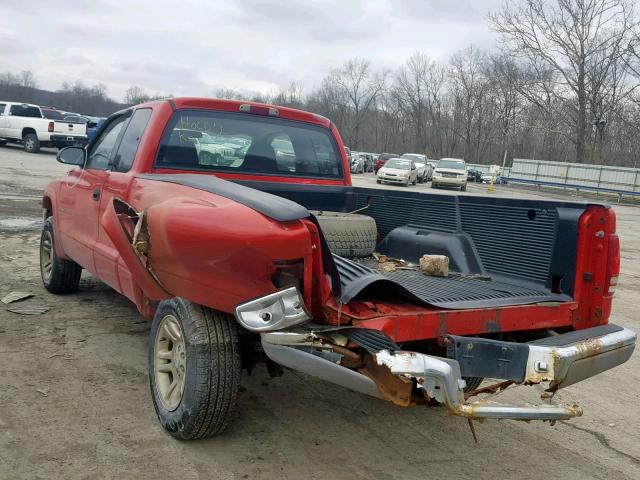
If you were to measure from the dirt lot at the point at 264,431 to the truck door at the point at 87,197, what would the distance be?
0.70 m

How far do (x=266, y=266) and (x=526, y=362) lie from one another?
124cm

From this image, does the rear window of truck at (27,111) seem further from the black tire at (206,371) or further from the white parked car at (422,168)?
the black tire at (206,371)

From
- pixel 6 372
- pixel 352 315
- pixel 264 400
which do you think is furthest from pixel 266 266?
pixel 6 372

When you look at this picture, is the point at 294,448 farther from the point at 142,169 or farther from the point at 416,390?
the point at 142,169

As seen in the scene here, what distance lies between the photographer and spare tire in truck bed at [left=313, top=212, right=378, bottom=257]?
407 centimetres

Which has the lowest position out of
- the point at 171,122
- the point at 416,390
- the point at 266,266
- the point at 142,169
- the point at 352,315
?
the point at 416,390

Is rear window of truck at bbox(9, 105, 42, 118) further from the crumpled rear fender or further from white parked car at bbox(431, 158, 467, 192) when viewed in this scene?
the crumpled rear fender

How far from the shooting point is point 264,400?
3832mm

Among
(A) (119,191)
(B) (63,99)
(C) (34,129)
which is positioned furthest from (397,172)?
(B) (63,99)

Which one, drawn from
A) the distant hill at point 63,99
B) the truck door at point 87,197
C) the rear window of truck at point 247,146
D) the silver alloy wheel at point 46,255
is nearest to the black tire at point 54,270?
the silver alloy wheel at point 46,255

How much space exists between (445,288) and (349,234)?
916mm

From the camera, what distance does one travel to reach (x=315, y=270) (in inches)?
107

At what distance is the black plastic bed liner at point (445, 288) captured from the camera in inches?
113

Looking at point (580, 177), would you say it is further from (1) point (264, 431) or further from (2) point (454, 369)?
(2) point (454, 369)
